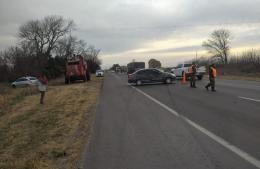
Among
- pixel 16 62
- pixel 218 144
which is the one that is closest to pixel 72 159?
pixel 218 144

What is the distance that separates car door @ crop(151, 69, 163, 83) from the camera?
39.9 m

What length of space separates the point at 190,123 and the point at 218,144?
3.40 metres

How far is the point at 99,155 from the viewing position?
8797 mm

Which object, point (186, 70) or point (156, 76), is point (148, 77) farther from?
point (186, 70)

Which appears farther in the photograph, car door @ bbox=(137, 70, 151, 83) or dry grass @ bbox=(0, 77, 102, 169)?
car door @ bbox=(137, 70, 151, 83)

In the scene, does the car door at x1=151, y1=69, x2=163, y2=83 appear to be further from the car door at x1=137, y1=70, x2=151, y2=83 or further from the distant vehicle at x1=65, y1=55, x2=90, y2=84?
the distant vehicle at x1=65, y1=55, x2=90, y2=84

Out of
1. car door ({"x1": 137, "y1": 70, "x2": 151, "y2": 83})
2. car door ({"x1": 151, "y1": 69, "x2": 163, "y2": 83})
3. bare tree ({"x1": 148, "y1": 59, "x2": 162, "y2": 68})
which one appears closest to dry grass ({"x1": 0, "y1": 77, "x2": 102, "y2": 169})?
car door ({"x1": 151, "y1": 69, "x2": 163, "y2": 83})

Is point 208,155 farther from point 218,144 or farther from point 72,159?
point 72,159

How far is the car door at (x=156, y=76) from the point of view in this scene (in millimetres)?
39875

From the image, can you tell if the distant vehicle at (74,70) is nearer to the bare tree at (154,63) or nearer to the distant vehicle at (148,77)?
A: the distant vehicle at (148,77)

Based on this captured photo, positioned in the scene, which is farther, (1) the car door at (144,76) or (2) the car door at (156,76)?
(1) the car door at (144,76)

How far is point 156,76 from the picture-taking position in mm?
39969

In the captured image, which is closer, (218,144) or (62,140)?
(218,144)

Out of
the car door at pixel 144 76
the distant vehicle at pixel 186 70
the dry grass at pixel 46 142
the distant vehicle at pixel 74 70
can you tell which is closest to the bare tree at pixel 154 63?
the distant vehicle at pixel 74 70
